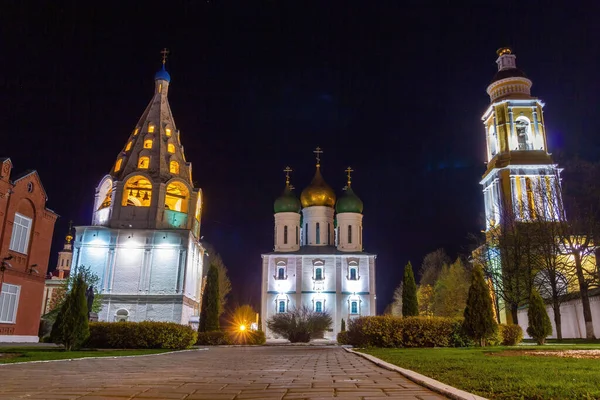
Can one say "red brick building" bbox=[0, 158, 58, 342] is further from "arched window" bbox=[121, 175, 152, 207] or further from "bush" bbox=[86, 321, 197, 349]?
"arched window" bbox=[121, 175, 152, 207]

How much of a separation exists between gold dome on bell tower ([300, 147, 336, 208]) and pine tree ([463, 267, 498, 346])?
112 feet

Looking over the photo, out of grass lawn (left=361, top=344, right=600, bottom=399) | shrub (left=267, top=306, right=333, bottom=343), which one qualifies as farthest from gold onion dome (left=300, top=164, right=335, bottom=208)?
grass lawn (left=361, top=344, right=600, bottom=399)

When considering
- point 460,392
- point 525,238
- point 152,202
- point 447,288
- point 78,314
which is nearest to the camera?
point 460,392

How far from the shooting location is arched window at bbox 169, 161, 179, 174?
4275 cm

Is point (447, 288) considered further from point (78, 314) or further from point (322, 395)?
point (322, 395)

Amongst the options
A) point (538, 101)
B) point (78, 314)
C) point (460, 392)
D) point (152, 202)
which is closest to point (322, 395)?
point (460, 392)

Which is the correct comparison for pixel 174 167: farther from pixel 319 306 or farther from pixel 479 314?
pixel 479 314

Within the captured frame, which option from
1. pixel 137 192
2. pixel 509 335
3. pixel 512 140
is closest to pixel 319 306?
pixel 137 192

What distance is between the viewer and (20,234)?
2344cm

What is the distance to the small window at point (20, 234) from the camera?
901 inches

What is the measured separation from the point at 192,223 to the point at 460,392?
39.3 m

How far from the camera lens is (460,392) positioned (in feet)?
→ 15.4

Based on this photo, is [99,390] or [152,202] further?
[152,202]

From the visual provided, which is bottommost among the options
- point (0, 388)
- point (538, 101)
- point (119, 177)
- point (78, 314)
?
point (0, 388)
